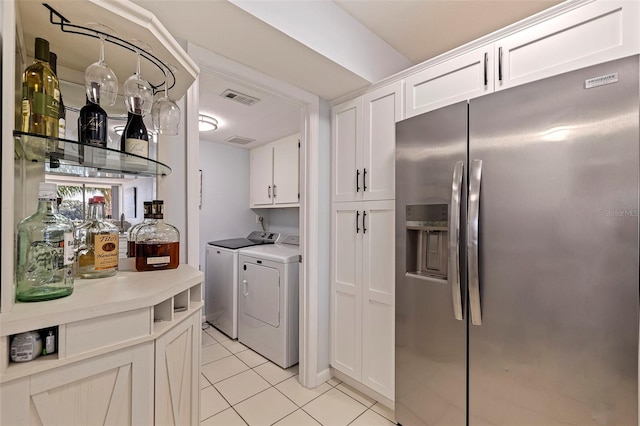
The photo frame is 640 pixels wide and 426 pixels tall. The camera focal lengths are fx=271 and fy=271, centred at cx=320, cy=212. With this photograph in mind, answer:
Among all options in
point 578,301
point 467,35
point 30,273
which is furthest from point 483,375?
point 467,35

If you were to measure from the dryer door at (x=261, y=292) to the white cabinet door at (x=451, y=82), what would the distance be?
1.78 m

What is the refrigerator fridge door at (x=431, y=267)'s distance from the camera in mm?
1349

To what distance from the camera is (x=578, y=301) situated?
1.05 m

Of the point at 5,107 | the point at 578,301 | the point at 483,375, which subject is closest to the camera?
the point at 5,107

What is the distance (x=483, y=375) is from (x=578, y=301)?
0.54 meters

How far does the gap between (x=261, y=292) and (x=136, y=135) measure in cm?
187

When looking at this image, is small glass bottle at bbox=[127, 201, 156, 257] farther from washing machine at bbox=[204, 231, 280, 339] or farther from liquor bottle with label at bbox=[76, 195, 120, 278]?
washing machine at bbox=[204, 231, 280, 339]

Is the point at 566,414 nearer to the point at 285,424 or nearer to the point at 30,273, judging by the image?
the point at 285,424

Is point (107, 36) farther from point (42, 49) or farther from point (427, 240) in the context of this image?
point (427, 240)

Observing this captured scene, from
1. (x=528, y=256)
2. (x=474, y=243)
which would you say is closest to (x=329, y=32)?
(x=474, y=243)

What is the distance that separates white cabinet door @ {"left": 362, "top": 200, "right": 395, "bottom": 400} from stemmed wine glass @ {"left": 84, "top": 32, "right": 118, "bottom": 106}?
4.96 feet

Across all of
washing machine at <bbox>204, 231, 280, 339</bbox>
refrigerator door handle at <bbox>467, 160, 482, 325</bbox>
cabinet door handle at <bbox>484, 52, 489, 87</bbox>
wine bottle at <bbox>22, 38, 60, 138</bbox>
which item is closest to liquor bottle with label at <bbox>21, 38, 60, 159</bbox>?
wine bottle at <bbox>22, 38, 60, 138</bbox>

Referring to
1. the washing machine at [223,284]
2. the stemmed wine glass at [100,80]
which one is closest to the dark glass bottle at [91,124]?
the stemmed wine glass at [100,80]

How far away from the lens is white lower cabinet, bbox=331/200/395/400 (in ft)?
5.93
